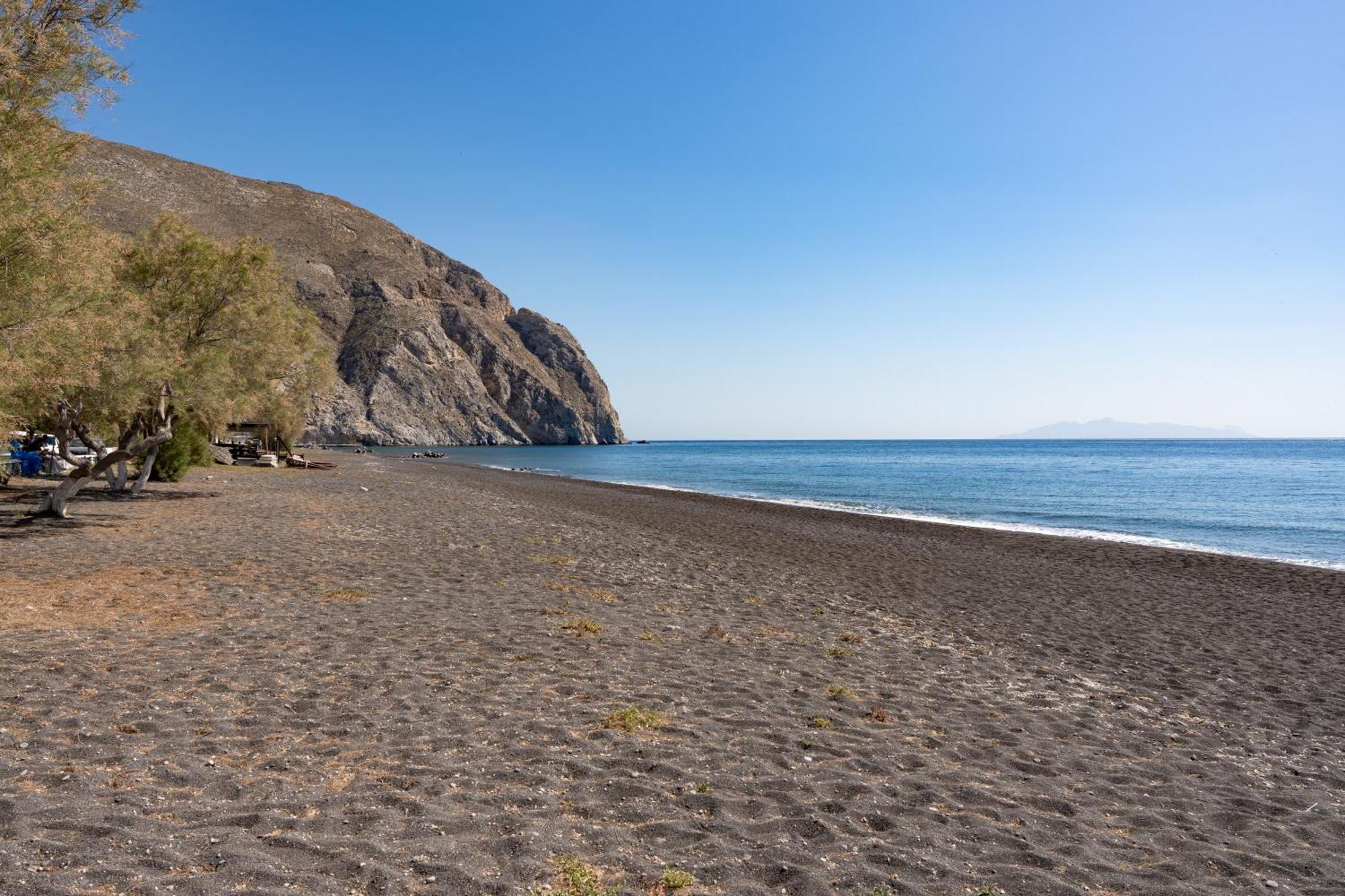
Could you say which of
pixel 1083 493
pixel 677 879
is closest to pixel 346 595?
pixel 677 879

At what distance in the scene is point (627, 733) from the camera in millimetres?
7492

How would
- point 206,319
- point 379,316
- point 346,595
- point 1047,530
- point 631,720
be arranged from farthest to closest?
point 379,316, point 1047,530, point 206,319, point 346,595, point 631,720

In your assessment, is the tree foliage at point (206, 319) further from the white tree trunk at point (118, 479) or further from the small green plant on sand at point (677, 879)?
the small green plant on sand at point (677, 879)

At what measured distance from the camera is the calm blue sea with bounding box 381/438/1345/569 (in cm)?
3362

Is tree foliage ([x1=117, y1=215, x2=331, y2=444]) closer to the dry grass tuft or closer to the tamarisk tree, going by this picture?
the tamarisk tree

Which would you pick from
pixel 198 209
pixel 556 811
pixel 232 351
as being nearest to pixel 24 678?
pixel 556 811

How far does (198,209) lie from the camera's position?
121812 millimetres

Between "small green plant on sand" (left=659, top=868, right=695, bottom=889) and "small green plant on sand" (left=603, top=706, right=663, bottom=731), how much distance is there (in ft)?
8.56

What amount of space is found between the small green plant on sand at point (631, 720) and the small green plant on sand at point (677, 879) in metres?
2.61

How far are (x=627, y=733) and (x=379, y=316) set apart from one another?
6049 inches

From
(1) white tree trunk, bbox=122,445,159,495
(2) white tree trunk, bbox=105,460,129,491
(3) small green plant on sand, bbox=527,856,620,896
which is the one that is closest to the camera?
(3) small green plant on sand, bbox=527,856,620,896

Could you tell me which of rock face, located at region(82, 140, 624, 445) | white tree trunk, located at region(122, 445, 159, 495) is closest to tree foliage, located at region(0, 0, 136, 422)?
white tree trunk, located at region(122, 445, 159, 495)

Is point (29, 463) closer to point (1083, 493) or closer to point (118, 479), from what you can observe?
point (118, 479)

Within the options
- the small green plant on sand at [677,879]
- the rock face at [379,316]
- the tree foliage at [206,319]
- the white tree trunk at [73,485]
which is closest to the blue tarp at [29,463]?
the tree foliage at [206,319]
